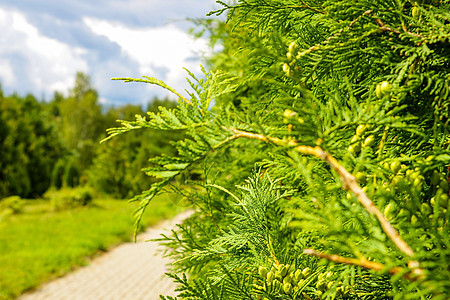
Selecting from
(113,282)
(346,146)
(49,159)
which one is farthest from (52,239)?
(49,159)

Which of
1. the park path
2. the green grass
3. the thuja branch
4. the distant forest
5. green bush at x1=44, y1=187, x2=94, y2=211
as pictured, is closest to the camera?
the thuja branch

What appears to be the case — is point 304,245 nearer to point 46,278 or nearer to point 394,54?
point 394,54

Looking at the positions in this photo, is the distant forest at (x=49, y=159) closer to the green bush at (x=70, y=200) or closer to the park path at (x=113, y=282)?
the green bush at (x=70, y=200)

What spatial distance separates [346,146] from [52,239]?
45.3 ft

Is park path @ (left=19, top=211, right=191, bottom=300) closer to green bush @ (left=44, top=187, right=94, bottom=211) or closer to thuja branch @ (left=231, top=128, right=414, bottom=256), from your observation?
thuja branch @ (left=231, top=128, right=414, bottom=256)

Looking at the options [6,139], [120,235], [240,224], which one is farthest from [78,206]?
[240,224]

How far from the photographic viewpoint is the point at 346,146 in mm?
1177

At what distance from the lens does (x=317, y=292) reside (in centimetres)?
126

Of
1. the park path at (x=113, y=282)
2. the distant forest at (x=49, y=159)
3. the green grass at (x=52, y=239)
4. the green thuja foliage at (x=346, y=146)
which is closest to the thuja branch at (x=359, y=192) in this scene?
the green thuja foliage at (x=346, y=146)

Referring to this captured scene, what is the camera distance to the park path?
27.4ft

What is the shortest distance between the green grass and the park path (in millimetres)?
464

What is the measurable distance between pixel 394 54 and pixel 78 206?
2067cm

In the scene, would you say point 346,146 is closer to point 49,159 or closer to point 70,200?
point 70,200

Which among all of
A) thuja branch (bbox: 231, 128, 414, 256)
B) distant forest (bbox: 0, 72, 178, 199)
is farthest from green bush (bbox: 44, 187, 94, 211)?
thuja branch (bbox: 231, 128, 414, 256)
